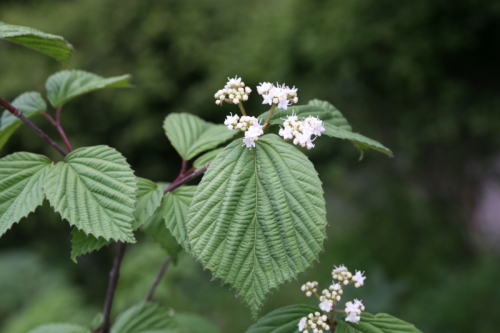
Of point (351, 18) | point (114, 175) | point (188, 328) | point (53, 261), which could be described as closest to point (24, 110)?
point (114, 175)

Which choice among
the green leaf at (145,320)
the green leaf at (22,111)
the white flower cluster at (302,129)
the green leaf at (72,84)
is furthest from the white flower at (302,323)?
the green leaf at (22,111)

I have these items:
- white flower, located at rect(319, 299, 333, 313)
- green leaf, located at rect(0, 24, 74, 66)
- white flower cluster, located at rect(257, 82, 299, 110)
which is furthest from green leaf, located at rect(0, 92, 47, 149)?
white flower, located at rect(319, 299, 333, 313)

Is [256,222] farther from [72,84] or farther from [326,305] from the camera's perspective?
[72,84]

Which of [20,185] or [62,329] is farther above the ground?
[20,185]

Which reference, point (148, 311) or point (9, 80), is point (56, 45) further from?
point (9, 80)

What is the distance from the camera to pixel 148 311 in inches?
60.3

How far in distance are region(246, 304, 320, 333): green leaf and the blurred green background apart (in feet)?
9.34

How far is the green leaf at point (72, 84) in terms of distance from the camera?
4.38 ft

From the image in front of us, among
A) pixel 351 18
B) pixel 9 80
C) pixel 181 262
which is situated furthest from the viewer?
pixel 9 80

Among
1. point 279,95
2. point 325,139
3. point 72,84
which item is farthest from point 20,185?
point 325,139

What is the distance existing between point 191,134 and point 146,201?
41 cm

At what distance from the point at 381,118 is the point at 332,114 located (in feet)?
15.4

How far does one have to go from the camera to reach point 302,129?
0.94 metres

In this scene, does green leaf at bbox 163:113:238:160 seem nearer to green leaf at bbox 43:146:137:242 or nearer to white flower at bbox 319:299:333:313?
green leaf at bbox 43:146:137:242
